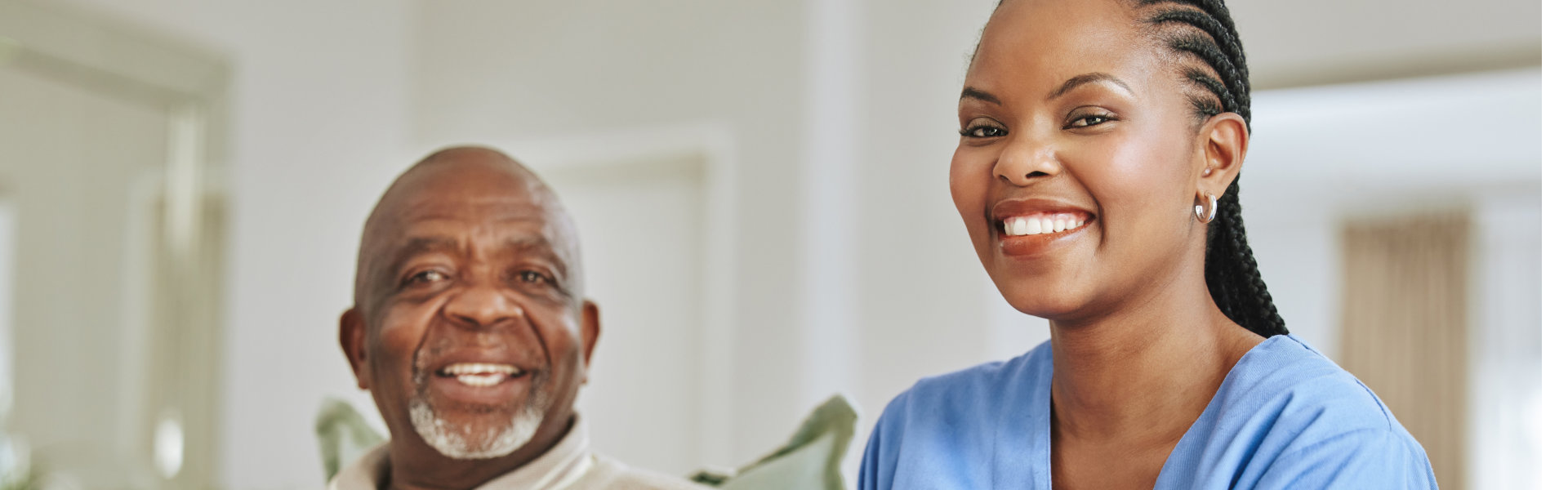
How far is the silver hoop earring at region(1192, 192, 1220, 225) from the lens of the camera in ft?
2.93

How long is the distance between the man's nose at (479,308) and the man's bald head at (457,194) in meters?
0.08

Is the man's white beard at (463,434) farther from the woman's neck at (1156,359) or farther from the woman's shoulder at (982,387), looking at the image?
the woman's neck at (1156,359)

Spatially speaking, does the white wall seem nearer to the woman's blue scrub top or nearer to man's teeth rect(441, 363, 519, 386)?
man's teeth rect(441, 363, 519, 386)

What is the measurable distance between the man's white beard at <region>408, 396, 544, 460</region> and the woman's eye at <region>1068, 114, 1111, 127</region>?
1.89 feet

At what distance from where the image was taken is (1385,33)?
307cm

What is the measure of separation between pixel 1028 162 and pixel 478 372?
1.82 ft

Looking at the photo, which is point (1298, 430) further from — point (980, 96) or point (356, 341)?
Answer: point (356, 341)


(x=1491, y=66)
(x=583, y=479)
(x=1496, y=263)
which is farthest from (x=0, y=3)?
(x=1496, y=263)

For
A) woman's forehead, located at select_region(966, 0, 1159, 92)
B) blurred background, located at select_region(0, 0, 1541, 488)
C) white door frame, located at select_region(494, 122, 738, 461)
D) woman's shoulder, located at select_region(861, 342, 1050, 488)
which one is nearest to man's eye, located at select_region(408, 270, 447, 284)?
woman's shoulder, located at select_region(861, 342, 1050, 488)

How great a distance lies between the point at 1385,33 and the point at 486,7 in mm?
2566

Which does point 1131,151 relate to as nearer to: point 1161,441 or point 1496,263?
point 1161,441

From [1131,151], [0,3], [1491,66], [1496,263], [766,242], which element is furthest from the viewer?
[1496,263]

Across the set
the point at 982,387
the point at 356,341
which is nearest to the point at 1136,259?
the point at 982,387

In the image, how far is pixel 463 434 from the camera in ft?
3.77
